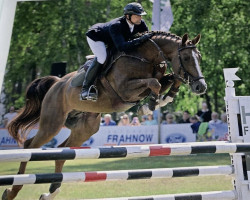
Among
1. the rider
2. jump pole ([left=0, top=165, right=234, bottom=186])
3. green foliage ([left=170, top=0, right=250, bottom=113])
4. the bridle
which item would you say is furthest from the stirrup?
green foliage ([left=170, top=0, right=250, bottom=113])

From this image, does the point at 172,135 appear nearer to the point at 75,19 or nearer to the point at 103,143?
the point at 103,143

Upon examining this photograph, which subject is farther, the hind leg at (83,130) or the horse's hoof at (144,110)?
the hind leg at (83,130)

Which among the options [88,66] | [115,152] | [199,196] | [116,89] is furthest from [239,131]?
[88,66]

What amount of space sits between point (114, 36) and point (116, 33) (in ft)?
0.12

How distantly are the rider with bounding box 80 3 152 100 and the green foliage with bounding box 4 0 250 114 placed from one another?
10.1 m

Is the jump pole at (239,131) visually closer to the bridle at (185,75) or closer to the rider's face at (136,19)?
the bridle at (185,75)

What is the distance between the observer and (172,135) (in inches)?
471

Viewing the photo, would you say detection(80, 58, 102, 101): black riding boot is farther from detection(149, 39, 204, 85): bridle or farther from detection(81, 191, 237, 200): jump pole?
detection(81, 191, 237, 200): jump pole

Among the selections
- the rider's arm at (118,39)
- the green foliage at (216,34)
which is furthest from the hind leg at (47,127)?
the green foliage at (216,34)

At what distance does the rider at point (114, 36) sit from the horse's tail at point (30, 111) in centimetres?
95

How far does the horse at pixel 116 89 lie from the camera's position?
14.8ft

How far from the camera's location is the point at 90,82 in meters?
4.87

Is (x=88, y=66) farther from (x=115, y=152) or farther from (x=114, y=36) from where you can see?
(x=115, y=152)

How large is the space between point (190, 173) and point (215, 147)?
1.04 ft
